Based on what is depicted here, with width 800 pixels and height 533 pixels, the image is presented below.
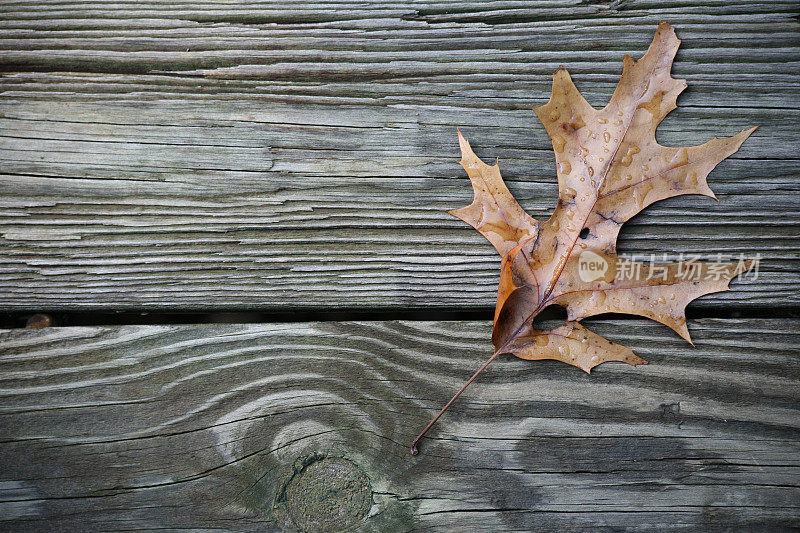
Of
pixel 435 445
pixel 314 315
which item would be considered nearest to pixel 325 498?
pixel 435 445

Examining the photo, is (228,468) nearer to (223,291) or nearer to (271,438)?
(271,438)

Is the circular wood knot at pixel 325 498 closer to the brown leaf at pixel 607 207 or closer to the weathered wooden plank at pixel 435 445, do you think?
the weathered wooden plank at pixel 435 445

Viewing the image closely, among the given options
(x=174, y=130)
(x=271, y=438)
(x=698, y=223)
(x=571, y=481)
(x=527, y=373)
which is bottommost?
(x=571, y=481)

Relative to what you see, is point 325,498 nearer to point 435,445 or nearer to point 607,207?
point 435,445

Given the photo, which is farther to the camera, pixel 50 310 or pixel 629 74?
pixel 50 310

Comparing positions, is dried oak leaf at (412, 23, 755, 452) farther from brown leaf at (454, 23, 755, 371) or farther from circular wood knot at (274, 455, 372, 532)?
circular wood knot at (274, 455, 372, 532)

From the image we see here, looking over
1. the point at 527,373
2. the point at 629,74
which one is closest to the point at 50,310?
the point at 527,373

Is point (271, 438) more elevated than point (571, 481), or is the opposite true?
point (271, 438)
